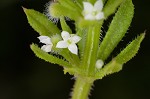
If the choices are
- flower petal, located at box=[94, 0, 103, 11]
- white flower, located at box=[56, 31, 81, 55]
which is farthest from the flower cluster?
flower petal, located at box=[94, 0, 103, 11]

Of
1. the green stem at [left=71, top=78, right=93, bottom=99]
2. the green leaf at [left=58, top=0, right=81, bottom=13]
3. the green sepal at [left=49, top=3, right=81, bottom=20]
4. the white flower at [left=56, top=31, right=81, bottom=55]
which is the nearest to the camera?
the green sepal at [left=49, top=3, right=81, bottom=20]

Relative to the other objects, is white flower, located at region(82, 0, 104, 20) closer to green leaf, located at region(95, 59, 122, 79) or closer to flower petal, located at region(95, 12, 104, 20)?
flower petal, located at region(95, 12, 104, 20)

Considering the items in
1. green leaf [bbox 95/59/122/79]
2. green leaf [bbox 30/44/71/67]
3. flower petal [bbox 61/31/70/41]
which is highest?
flower petal [bbox 61/31/70/41]

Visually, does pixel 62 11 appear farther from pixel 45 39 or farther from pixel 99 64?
pixel 99 64

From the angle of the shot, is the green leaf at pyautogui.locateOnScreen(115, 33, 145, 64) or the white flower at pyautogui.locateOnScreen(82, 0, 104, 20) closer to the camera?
the white flower at pyautogui.locateOnScreen(82, 0, 104, 20)

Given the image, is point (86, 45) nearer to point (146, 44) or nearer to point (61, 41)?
point (61, 41)

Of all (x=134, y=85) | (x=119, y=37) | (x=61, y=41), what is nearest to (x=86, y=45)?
(x=61, y=41)

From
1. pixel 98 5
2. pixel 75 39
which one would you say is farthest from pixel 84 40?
pixel 98 5
